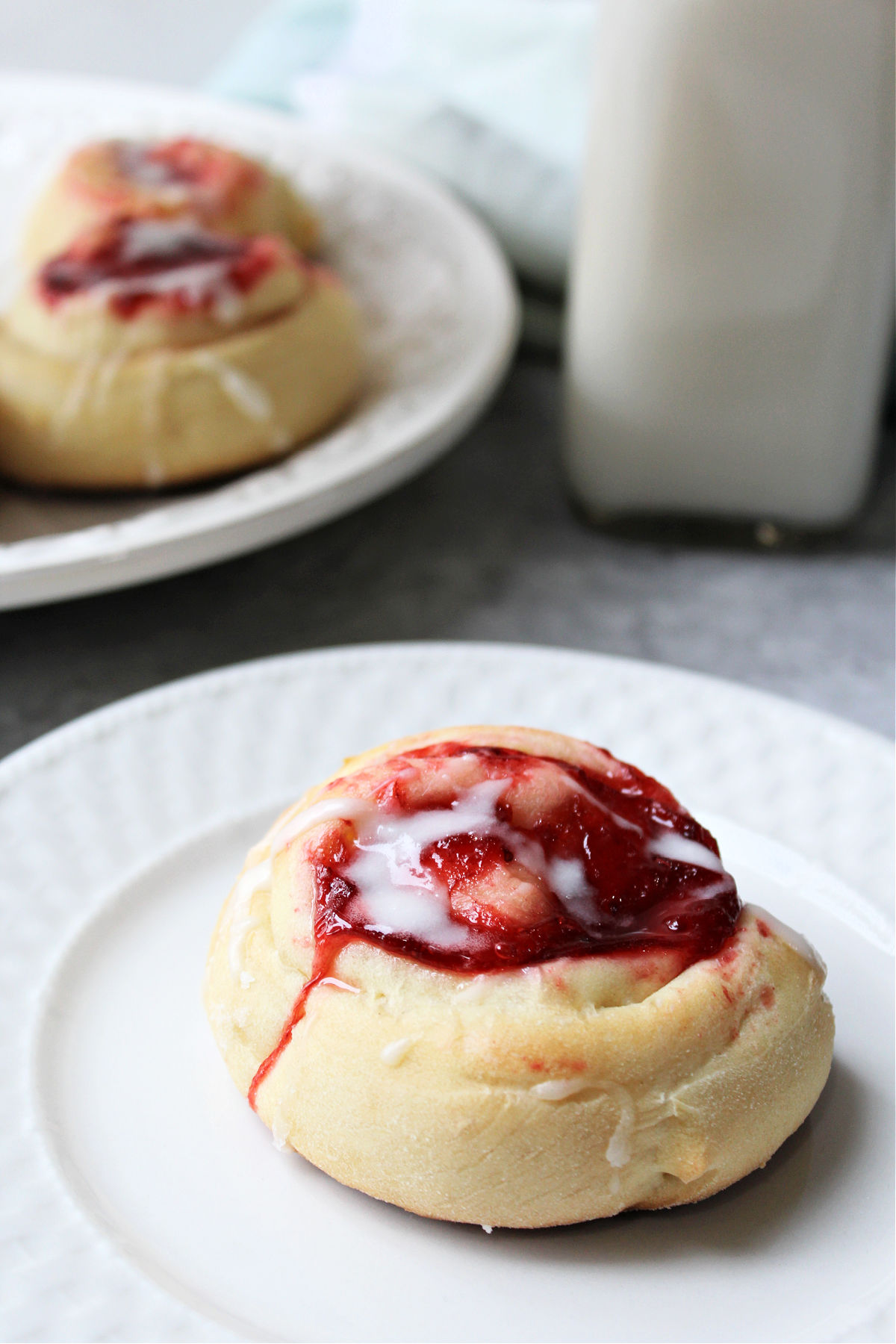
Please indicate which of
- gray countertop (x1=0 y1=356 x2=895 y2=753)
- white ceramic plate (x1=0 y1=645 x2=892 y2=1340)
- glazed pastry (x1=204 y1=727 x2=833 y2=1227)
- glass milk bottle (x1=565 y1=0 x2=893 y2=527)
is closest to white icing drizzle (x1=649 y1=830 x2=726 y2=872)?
glazed pastry (x1=204 y1=727 x2=833 y2=1227)

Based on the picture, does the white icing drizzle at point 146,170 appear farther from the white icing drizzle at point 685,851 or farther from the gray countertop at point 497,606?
the white icing drizzle at point 685,851

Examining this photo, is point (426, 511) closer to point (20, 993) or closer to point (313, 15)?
point (20, 993)

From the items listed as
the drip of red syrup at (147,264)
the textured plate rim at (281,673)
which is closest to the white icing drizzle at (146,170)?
the drip of red syrup at (147,264)

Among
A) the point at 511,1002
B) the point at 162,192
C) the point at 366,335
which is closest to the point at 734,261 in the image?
the point at 366,335

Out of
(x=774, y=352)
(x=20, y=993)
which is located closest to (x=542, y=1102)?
(x=20, y=993)

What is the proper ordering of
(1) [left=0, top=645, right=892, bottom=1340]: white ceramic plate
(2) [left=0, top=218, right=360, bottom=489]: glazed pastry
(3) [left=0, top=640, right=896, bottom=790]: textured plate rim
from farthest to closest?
(2) [left=0, top=218, right=360, bottom=489]: glazed pastry, (3) [left=0, top=640, right=896, bottom=790]: textured plate rim, (1) [left=0, top=645, right=892, bottom=1340]: white ceramic plate

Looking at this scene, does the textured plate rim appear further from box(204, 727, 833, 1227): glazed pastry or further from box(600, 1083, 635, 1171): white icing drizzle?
box(600, 1083, 635, 1171): white icing drizzle
